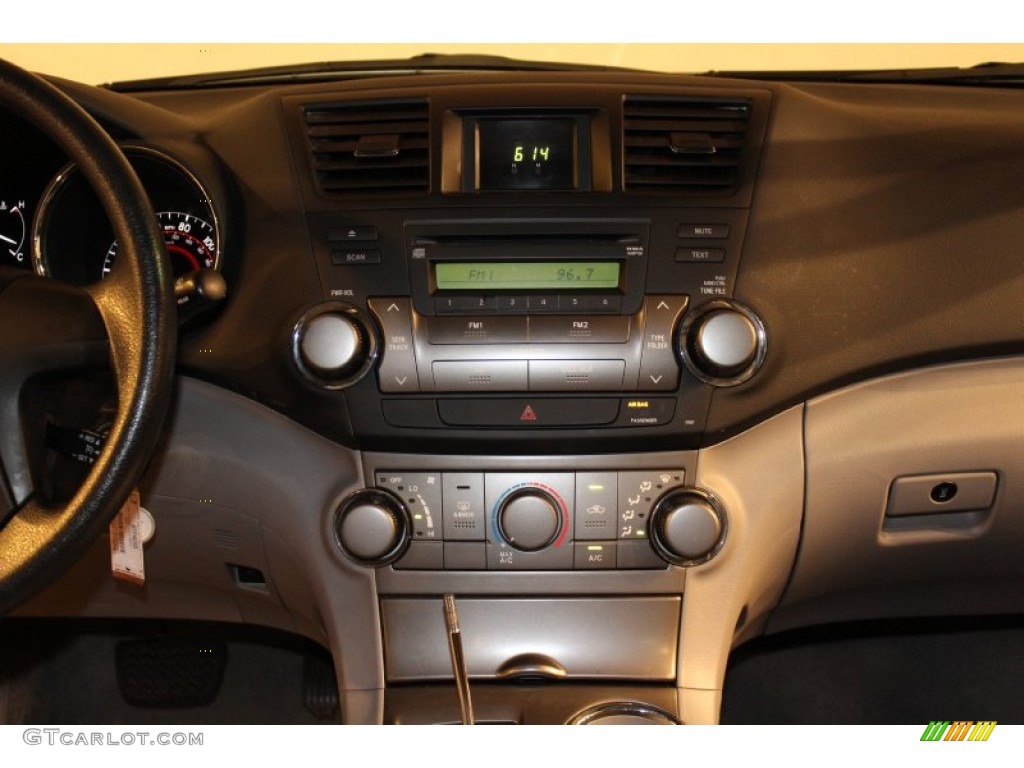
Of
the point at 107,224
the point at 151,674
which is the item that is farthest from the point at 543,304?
the point at 151,674

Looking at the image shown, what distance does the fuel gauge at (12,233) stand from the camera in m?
1.11

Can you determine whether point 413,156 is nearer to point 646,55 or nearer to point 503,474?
point 503,474

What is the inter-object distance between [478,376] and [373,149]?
277 mm

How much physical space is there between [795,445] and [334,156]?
61 cm

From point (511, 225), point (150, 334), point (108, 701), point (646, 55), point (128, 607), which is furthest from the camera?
point (108, 701)

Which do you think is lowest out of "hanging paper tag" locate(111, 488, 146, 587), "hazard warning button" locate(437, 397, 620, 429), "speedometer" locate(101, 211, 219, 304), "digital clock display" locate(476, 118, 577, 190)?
"hanging paper tag" locate(111, 488, 146, 587)

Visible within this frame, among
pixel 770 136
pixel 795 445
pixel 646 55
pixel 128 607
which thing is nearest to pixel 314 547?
pixel 128 607

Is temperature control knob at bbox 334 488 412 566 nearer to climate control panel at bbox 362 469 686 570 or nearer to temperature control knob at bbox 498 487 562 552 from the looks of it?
climate control panel at bbox 362 469 686 570

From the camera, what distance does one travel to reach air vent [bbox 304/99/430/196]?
40.9 inches

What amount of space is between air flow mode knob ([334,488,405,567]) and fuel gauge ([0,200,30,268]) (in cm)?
49

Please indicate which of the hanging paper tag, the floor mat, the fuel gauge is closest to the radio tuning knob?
the hanging paper tag

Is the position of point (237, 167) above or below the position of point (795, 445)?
above

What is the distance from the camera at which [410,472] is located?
1.04 m

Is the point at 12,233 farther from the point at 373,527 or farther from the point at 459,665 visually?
the point at 459,665
